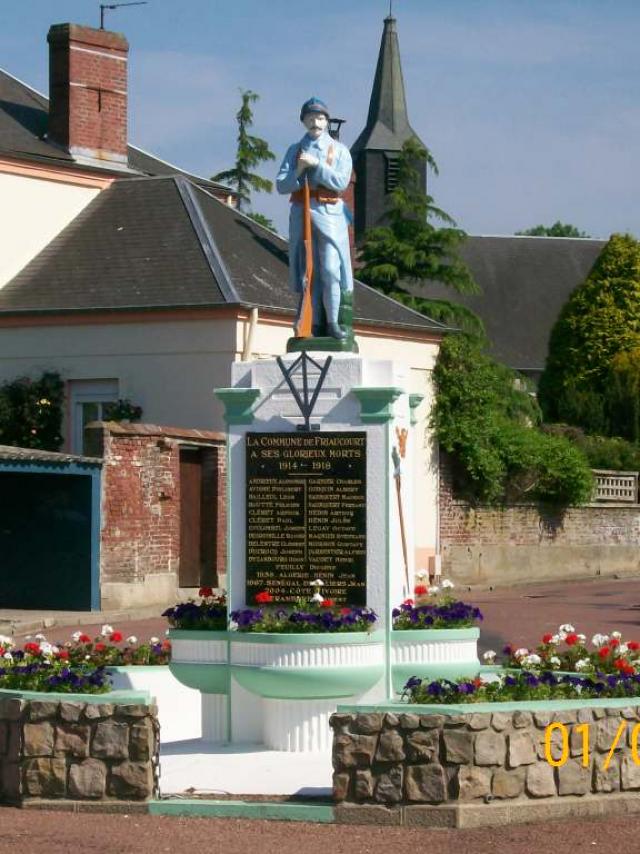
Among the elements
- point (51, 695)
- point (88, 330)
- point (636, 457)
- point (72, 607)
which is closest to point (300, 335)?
point (51, 695)

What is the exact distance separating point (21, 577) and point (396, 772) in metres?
17.0

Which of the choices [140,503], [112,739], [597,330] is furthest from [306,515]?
[597,330]

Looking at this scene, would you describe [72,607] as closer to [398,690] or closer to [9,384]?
[9,384]

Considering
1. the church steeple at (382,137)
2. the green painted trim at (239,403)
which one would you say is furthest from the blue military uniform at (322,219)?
the church steeple at (382,137)

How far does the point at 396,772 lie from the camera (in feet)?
30.7

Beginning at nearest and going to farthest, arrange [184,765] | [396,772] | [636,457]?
1. [396,772]
2. [184,765]
3. [636,457]

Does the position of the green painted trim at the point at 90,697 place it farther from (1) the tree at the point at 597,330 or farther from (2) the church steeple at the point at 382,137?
(2) the church steeple at the point at 382,137

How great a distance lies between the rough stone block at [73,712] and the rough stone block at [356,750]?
Answer: 1508 millimetres

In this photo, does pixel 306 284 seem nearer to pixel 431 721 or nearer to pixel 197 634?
pixel 197 634

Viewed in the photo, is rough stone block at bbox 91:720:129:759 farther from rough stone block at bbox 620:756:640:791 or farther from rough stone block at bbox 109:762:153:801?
rough stone block at bbox 620:756:640:791

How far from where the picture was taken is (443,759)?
9.30 meters

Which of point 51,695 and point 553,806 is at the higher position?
point 51,695

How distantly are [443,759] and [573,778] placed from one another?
825 mm

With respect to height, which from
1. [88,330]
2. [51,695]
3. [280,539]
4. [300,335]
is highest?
[88,330]
